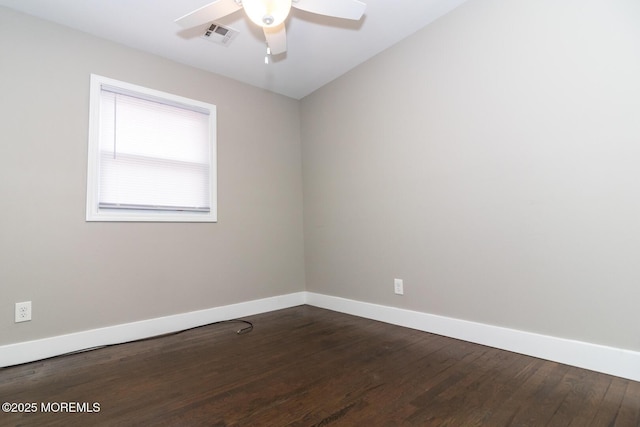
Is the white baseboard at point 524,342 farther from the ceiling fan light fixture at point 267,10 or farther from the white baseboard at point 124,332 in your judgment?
the ceiling fan light fixture at point 267,10

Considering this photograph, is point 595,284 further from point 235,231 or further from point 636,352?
point 235,231

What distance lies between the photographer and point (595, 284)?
1638 mm

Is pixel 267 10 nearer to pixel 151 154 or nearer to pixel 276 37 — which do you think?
pixel 276 37

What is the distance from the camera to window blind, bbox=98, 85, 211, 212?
7.96 feet

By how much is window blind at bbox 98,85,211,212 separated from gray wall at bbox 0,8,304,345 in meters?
0.14

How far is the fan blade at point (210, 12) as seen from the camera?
169 cm

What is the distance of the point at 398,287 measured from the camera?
8.47ft

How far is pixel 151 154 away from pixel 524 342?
3.18 metres

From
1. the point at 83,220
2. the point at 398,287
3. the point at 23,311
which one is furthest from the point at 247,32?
the point at 23,311

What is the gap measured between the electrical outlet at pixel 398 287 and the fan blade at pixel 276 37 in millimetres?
2060

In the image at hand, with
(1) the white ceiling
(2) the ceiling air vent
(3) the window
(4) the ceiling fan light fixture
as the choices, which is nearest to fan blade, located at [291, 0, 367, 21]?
(4) the ceiling fan light fixture

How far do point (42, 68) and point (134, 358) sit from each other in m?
2.20

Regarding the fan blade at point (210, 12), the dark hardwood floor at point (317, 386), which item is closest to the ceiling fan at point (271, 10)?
the fan blade at point (210, 12)

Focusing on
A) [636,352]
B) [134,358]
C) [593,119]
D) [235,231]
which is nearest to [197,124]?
[235,231]
